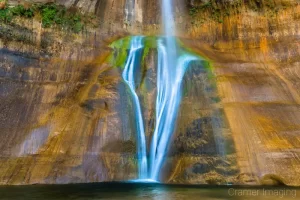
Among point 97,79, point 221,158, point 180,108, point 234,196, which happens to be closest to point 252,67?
point 180,108

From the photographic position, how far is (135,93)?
49.8 ft

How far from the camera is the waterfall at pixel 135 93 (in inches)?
520

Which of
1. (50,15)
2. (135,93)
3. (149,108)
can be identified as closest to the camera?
(149,108)

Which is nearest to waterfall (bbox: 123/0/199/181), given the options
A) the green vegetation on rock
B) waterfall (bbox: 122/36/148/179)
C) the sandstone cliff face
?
waterfall (bbox: 122/36/148/179)

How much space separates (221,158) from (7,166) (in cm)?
766

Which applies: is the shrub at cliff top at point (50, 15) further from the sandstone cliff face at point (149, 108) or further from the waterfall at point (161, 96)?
the waterfall at point (161, 96)

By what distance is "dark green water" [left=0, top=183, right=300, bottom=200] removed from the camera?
940 centimetres

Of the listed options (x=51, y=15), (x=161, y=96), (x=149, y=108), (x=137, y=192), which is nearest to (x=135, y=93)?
(x=149, y=108)

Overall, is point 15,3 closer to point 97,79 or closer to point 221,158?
point 97,79

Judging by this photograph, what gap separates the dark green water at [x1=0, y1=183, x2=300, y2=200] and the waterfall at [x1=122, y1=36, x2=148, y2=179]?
1620 millimetres

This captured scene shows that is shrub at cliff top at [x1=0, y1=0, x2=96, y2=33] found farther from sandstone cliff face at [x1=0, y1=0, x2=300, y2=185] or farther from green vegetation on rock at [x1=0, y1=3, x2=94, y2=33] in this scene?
sandstone cliff face at [x1=0, y1=0, x2=300, y2=185]

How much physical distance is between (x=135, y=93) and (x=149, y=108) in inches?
39.4

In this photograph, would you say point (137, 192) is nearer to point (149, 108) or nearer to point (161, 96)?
point (149, 108)

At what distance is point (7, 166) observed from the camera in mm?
12367
